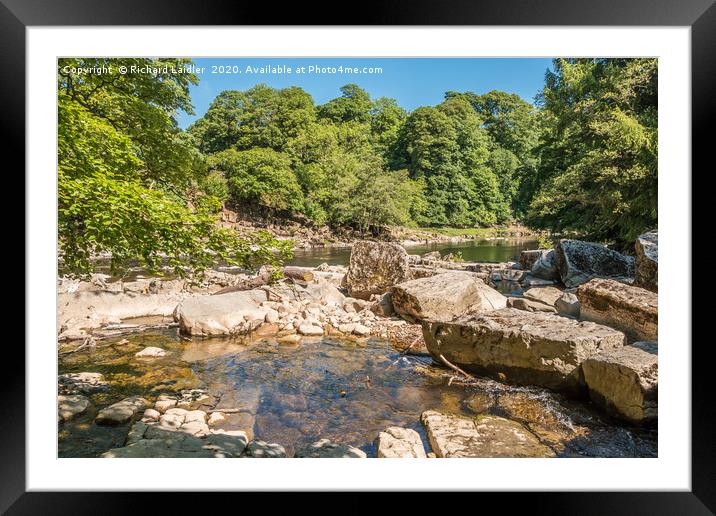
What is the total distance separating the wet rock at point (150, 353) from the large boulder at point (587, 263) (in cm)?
831

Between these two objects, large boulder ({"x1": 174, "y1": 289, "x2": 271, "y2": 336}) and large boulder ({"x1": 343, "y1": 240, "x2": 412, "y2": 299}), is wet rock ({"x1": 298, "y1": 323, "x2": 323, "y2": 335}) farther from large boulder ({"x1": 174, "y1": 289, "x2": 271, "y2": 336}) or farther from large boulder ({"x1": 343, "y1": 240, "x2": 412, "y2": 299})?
large boulder ({"x1": 343, "y1": 240, "x2": 412, "y2": 299})

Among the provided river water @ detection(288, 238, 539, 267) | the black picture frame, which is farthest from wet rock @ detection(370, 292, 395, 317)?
river water @ detection(288, 238, 539, 267)

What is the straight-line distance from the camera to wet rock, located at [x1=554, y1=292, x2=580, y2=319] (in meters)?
5.85

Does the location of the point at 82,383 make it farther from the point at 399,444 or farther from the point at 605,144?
the point at 605,144

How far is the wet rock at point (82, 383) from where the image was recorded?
405 centimetres

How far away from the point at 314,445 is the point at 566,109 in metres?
12.1

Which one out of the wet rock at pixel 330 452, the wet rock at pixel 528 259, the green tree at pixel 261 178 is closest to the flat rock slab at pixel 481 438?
the wet rock at pixel 330 452

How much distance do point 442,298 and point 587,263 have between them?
451 cm

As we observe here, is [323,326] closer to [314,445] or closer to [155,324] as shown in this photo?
[155,324]

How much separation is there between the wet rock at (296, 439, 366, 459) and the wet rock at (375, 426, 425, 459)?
0.58 ft

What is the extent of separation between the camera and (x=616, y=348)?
3631 millimetres

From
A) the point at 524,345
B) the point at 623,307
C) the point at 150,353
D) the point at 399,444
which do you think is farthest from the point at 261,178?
the point at 399,444
